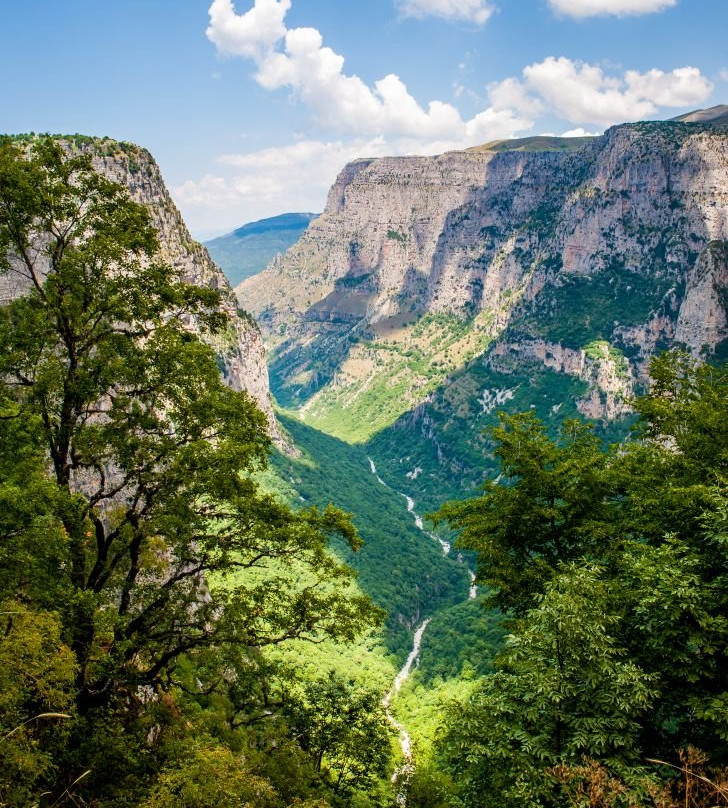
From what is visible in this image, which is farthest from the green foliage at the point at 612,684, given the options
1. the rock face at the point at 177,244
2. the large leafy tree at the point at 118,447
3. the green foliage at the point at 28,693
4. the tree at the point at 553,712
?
the rock face at the point at 177,244

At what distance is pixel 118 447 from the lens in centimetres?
1709

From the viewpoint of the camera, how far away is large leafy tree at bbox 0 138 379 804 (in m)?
15.7

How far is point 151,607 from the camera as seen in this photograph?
1773 centimetres

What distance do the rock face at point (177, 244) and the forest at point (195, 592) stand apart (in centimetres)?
6826

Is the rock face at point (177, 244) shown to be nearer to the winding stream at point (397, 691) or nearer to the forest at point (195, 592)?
the winding stream at point (397, 691)

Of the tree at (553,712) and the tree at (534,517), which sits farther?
the tree at (534,517)

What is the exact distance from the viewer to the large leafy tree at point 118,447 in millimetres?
15672

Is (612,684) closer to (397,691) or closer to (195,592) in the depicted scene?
(195,592)

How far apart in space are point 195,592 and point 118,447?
18.4 feet

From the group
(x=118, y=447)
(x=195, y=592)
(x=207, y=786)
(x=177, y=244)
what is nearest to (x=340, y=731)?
(x=195, y=592)

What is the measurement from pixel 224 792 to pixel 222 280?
134 m

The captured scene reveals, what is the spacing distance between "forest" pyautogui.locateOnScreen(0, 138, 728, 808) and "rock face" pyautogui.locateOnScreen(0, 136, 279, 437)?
68261 millimetres

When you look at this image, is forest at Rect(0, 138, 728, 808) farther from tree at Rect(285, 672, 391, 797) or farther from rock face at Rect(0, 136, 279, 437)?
rock face at Rect(0, 136, 279, 437)

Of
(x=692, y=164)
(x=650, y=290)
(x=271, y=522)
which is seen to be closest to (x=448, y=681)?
(x=271, y=522)
